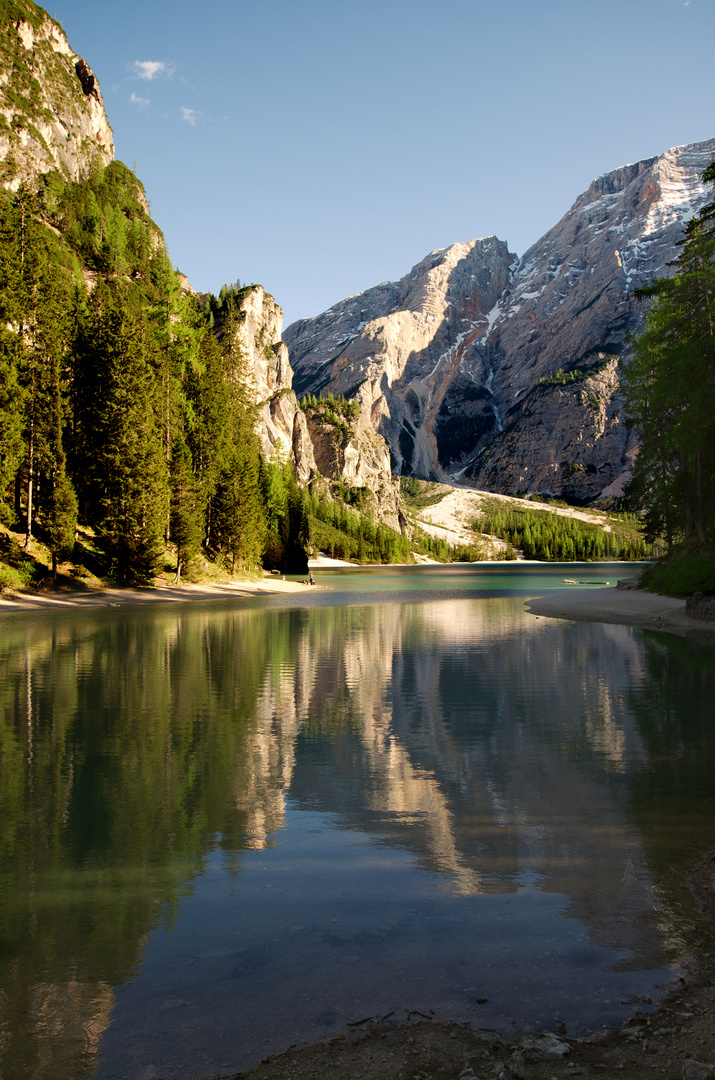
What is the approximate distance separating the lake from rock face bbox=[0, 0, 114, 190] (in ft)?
359

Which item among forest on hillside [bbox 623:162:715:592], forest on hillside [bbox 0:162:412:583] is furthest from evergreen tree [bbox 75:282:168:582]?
forest on hillside [bbox 623:162:715:592]

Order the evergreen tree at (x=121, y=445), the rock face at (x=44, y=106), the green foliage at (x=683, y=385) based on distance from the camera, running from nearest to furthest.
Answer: the green foliage at (x=683, y=385)
the evergreen tree at (x=121, y=445)
the rock face at (x=44, y=106)

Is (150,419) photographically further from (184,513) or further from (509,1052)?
(509,1052)

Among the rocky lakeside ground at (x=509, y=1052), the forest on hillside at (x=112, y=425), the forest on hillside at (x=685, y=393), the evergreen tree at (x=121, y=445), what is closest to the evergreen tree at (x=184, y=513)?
the forest on hillside at (x=112, y=425)

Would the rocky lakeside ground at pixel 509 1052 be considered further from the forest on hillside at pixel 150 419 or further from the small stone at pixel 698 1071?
the forest on hillside at pixel 150 419

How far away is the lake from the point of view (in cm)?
489

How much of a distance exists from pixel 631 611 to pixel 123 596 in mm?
37622

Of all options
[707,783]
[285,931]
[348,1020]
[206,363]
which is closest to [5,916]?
[285,931]

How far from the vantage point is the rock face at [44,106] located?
104125mm

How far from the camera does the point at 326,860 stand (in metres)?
7.71

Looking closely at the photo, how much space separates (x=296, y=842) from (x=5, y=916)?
10.9 ft

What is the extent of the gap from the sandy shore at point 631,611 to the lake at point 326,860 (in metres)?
17.9

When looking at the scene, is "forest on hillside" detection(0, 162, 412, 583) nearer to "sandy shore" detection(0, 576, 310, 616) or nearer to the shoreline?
"sandy shore" detection(0, 576, 310, 616)

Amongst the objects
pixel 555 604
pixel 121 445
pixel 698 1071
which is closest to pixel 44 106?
pixel 121 445
